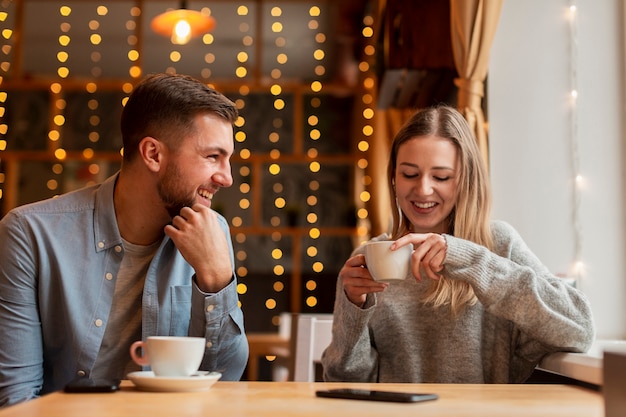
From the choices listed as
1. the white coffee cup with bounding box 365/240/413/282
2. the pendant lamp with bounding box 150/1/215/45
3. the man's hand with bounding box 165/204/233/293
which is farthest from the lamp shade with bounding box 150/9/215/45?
the white coffee cup with bounding box 365/240/413/282

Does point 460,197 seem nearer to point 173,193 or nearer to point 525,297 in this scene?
point 525,297

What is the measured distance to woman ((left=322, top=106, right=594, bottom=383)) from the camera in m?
1.45

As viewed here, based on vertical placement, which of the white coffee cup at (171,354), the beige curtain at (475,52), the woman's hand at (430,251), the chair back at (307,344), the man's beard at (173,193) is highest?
the beige curtain at (475,52)

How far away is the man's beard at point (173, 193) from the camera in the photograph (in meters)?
1.61

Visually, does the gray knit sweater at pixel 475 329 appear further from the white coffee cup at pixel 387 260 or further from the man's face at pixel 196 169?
the man's face at pixel 196 169

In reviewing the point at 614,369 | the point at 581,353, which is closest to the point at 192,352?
the point at 614,369

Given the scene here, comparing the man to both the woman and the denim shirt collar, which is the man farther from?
the woman

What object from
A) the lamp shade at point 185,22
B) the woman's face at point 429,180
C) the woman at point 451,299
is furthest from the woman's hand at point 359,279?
the lamp shade at point 185,22

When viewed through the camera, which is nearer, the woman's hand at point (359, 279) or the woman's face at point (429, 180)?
the woman's hand at point (359, 279)

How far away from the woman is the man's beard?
0.37 m

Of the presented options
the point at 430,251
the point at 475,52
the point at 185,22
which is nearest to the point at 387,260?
the point at 430,251

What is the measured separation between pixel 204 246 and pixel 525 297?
0.62 m

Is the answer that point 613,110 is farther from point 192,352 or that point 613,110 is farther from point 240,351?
point 192,352

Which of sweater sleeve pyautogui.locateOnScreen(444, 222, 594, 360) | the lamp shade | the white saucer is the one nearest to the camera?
the white saucer
